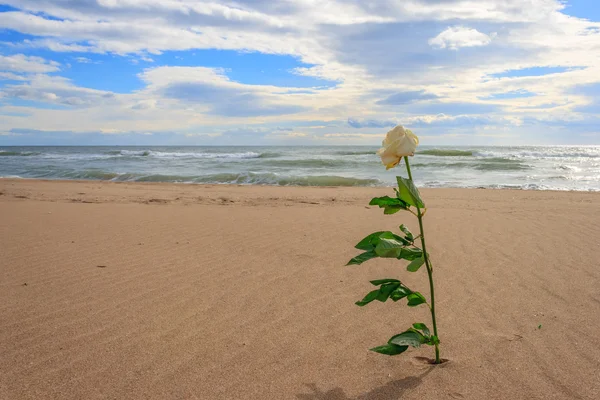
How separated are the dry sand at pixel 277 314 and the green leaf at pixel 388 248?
708 mm

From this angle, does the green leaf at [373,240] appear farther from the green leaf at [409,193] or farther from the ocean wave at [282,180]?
the ocean wave at [282,180]

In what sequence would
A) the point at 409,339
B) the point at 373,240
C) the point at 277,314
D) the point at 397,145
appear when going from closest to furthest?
the point at 397,145 → the point at 373,240 → the point at 409,339 → the point at 277,314

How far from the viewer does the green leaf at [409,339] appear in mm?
2131

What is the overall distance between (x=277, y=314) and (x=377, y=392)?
113cm

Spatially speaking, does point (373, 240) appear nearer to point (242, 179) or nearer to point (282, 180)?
point (282, 180)

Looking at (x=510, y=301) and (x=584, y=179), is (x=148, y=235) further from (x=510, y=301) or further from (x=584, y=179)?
(x=584, y=179)

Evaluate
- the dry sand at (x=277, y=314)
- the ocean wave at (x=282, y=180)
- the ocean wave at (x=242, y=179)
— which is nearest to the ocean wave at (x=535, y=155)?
the ocean wave at (x=282, y=180)

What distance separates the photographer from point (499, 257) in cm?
471

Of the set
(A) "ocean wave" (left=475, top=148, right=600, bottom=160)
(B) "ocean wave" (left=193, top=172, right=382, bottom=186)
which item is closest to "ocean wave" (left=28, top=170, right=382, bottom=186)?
(B) "ocean wave" (left=193, top=172, right=382, bottom=186)

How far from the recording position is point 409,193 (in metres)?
1.94

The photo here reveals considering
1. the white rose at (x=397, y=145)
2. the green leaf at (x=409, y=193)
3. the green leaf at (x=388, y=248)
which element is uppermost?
the white rose at (x=397, y=145)

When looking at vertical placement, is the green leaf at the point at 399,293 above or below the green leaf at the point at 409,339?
above

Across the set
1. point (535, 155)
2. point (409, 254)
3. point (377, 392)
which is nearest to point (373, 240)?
point (409, 254)

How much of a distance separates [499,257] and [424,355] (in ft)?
8.46
